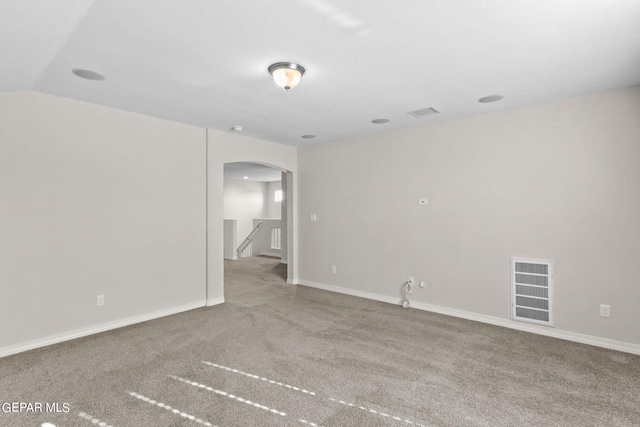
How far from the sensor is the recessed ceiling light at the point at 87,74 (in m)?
2.70

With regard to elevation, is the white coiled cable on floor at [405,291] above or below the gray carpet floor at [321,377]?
above

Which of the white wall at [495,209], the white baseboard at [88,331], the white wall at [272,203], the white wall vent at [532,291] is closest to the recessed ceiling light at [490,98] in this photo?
the white wall at [495,209]

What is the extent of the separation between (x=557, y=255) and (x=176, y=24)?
4.04m

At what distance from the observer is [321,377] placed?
8.46 feet

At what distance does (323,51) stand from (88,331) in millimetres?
3657

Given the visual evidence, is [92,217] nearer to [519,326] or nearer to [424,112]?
[424,112]

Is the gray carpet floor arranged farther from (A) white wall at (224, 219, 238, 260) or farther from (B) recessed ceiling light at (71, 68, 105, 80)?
(A) white wall at (224, 219, 238, 260)

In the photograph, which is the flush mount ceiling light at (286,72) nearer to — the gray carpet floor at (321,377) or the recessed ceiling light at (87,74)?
the recessed ceiling light at (87,74)

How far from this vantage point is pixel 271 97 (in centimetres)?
335

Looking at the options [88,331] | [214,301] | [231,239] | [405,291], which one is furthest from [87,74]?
[231,239]

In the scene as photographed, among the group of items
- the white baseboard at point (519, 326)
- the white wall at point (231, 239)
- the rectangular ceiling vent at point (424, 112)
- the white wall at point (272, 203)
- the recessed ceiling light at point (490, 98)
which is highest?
the rectangular ceiling vent at point (424, 112)

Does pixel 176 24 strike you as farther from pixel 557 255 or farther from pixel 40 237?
pixel 557 255

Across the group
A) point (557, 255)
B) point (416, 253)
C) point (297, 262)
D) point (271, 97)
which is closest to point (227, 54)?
point (271, 97)

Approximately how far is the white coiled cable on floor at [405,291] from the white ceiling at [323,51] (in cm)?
236
